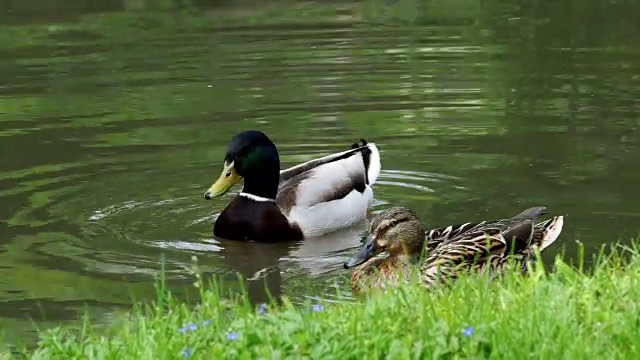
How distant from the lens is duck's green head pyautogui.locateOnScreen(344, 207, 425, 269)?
29.0 ft

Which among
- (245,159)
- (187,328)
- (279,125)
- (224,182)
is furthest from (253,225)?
(187,328)

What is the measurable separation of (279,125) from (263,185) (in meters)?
2.51

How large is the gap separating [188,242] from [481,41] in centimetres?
807

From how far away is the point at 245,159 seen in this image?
35.6 feet

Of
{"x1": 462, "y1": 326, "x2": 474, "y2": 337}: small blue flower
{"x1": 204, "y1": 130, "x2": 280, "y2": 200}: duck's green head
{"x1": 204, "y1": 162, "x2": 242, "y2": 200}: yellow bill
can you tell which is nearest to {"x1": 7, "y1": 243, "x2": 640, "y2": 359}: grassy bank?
{"x1": 462, "y1": 326, "x2": 474, "y2": 337}: small blue flower

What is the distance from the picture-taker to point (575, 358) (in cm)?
531

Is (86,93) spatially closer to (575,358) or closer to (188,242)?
(188,242)

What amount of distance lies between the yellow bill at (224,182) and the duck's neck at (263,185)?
10 cm

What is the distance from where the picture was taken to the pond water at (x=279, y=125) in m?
9.56

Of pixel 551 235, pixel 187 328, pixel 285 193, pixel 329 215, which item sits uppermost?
pixel 187 328

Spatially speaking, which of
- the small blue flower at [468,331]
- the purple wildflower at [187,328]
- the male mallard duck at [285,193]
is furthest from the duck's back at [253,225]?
the small blue flower at [468,331]

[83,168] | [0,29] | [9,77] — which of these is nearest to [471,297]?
[83,168]

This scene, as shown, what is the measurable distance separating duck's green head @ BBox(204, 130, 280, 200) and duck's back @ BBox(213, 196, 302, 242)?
0.21 metres

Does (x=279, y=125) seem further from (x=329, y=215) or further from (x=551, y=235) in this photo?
(x=551, y=235)
